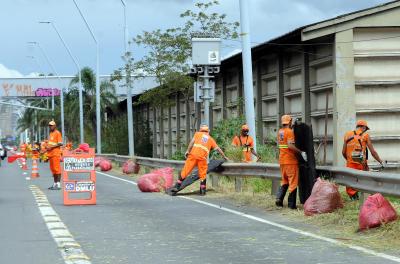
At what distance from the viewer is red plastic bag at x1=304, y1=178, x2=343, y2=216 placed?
1211 centimetres

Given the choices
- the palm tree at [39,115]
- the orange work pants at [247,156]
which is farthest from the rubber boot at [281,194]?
the palm tree at [39,115]

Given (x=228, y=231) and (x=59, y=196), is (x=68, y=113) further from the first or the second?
(x=228, y=231)

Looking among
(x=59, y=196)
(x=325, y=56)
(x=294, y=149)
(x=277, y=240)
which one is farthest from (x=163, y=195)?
(x=277, y=240)

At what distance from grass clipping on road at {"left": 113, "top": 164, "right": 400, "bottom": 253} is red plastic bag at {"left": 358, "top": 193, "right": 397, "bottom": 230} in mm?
93

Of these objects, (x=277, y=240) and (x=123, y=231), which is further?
(x=123, y=231)

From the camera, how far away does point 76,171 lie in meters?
15.7

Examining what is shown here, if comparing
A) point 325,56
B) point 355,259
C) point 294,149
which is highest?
point 325,56

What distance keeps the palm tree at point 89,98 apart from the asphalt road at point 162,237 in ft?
143

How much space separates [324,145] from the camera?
816 inches

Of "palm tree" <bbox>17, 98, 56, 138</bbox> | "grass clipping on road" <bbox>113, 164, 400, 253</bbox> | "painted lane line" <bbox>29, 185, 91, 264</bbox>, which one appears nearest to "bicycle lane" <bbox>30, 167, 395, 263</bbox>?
"painted lane line" <bbox>29, 185, 91, 264</bbox>

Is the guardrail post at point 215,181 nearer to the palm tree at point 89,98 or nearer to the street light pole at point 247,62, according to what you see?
the street light pole at point 247,62

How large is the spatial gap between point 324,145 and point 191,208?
302 inches

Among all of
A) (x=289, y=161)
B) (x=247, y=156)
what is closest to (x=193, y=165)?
(x=247, y=156)

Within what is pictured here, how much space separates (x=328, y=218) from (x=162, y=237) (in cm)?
295
